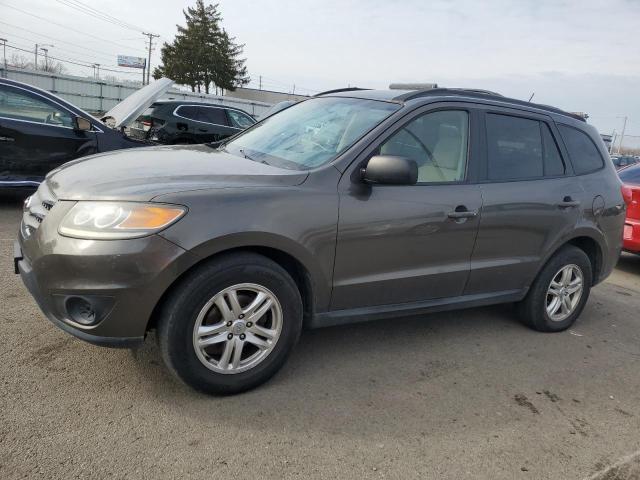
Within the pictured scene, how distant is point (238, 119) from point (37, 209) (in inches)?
386

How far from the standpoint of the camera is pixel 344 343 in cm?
376

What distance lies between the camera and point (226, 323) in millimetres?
2797

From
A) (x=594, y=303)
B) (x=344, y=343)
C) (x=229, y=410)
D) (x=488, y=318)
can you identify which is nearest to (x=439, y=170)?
(x=344, y=343)

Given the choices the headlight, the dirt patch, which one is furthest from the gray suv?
the dirt patch

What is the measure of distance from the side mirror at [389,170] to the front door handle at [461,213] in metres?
0.54

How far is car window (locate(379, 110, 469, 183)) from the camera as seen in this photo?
3.41m

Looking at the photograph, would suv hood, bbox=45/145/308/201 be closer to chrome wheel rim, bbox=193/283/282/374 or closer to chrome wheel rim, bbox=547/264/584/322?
chrome wheel rim, bbox=193/283/282/374

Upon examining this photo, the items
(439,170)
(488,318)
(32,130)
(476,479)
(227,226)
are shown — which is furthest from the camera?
(32,130)

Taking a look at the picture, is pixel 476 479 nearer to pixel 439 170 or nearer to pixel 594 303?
pixel 439 170

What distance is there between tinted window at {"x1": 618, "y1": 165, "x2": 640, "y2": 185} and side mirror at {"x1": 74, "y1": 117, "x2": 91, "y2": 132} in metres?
7.07

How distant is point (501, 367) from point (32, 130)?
5862 millimetres

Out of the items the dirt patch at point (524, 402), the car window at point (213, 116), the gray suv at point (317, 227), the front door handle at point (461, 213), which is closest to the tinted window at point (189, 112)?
the car window at point (213, 116)

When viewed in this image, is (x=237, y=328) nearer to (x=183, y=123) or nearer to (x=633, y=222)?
(x=633, y=222)

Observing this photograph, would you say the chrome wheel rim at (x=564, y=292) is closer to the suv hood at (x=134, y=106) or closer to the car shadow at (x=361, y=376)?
the car shadow at (x=361, y=376)
